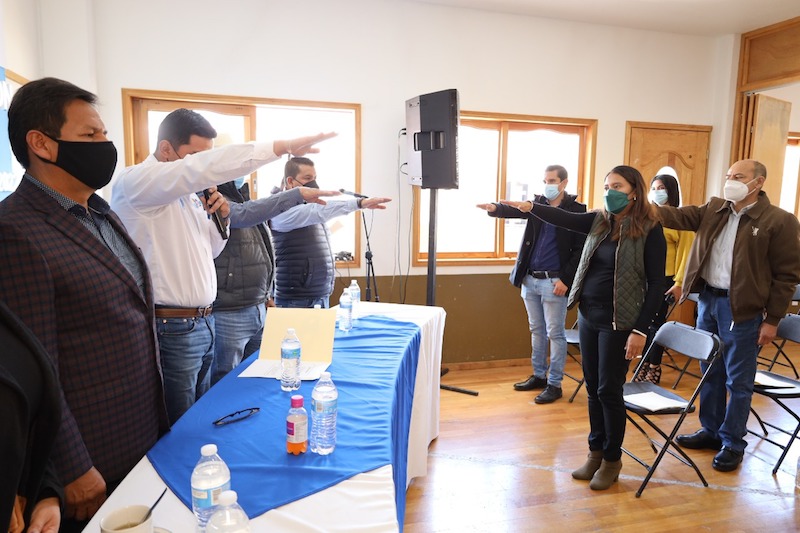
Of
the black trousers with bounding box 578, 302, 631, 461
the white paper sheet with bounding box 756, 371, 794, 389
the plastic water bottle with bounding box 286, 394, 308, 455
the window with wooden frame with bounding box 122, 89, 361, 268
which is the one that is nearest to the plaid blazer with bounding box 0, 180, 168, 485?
the plastic water bottle with bounding box 286, 394, 308, 455

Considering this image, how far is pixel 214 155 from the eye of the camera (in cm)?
147

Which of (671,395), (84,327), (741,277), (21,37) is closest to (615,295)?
(671,395)

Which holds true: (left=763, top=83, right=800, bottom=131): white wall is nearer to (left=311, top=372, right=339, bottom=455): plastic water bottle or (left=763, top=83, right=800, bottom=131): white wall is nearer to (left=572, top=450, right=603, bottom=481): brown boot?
(left=572, top=450, right=603, bottom=481): brown boot

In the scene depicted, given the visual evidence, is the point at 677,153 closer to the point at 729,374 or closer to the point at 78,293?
the point at 729,374

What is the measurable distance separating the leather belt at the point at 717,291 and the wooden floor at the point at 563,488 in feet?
2.98

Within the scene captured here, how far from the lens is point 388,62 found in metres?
3.90

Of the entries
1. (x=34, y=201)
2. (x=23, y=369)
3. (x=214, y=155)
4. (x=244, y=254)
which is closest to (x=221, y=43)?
(x=244, y=254)

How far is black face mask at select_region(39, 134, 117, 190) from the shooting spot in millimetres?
1188

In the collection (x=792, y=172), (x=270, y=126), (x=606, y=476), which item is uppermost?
(x=270, y=126)

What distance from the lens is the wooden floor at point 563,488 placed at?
2135 millimetres

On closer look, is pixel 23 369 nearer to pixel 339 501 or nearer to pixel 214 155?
pixel 339 501

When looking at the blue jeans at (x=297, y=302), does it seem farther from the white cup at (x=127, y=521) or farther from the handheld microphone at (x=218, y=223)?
the white cup at (x=127, y=521)

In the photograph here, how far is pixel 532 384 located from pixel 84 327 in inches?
128

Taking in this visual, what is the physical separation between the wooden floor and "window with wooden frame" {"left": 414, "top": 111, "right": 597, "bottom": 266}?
1.63 metres
